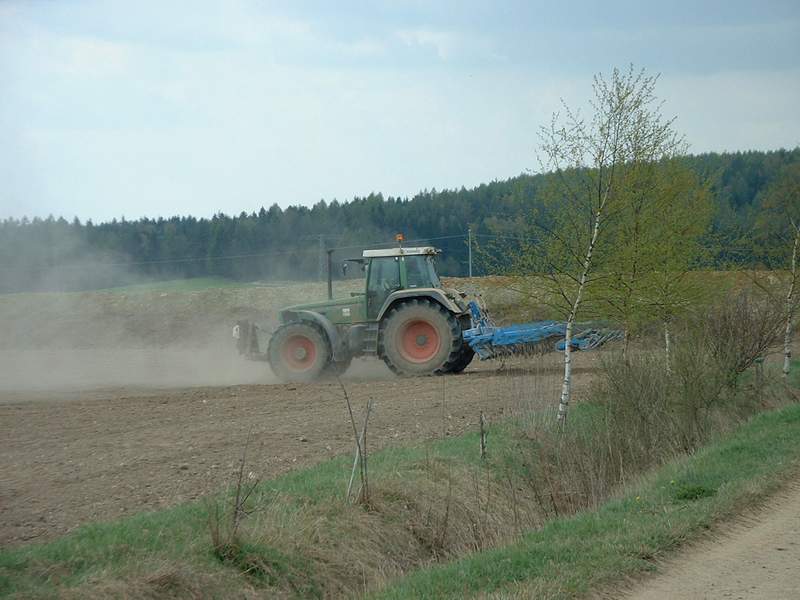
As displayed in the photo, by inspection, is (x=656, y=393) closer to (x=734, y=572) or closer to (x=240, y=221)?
(x=734, y=572)

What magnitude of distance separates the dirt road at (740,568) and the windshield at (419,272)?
1371cm

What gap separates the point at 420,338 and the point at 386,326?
2.79 ft

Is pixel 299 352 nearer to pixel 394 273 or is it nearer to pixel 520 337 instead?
pixel 394 273

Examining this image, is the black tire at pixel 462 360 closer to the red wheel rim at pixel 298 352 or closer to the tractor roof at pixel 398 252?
the tractor roof at pixel 398 252

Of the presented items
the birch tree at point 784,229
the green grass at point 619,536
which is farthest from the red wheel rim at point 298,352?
the green grass at point 619,536

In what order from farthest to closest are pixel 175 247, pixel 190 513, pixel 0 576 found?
pixel 175 247
pixel 190 513
pixel 0 576

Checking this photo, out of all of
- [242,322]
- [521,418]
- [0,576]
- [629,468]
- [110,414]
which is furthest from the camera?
[242,322]

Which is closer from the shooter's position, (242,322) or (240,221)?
(242,322)

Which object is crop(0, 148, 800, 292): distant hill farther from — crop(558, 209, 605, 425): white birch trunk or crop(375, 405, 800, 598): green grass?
crop(375, 405, 800, 598): green grass

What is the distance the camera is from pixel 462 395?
1798cm

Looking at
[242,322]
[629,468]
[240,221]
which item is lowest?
[629,468]

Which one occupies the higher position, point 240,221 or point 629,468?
point 240,221

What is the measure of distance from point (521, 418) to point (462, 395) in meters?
4.61

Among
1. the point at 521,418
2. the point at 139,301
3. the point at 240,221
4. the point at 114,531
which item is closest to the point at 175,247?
the point at 240,221
